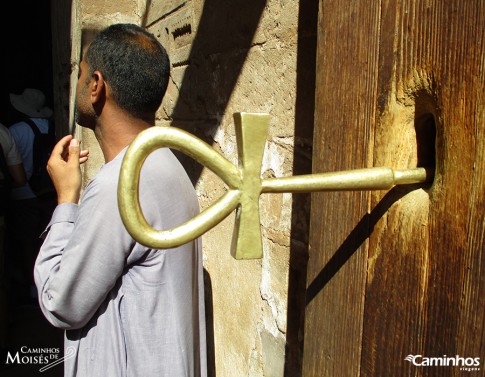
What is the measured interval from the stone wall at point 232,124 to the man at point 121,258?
207 millimetres

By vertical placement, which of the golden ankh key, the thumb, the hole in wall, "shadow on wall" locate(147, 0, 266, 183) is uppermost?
"shadow on wall" locate(147, 0, 266, 183)

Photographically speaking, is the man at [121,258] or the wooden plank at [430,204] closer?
the wooden plank at [430,204]

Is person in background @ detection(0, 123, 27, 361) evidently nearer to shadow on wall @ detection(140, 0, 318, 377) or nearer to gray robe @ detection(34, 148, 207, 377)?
shadow on wall @ detection(140, 0, 318, 377)

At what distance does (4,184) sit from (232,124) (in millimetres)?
2281

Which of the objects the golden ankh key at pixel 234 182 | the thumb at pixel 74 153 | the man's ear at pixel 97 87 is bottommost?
the golden ankh key at pixel 234 182

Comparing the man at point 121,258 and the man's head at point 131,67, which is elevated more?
the man's head at point 131,67

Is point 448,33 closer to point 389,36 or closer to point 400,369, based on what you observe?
point 389,36

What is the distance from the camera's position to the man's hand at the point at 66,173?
1.43 metres

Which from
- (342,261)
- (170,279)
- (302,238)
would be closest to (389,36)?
(342,261)

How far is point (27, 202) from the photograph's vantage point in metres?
3.82

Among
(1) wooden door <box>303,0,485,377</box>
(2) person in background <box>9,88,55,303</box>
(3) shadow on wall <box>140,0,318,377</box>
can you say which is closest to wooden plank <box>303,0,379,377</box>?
(1) wooden door <box>303,0,485,377</box>

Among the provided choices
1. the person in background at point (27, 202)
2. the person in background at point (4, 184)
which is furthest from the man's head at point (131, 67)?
the person in background at point (27, 202)

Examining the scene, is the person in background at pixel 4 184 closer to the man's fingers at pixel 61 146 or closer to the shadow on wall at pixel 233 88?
the shadow on wall at pixel 233 88

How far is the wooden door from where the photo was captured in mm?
542
